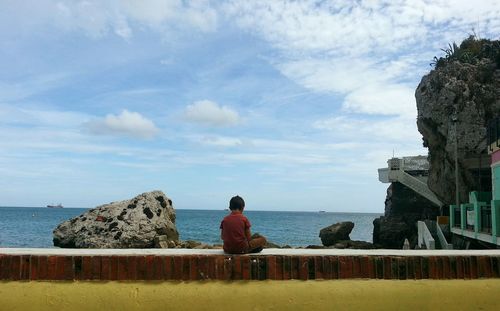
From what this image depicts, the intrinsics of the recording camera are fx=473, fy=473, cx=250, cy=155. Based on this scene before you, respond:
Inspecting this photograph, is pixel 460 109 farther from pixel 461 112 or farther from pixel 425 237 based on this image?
pixel 425 237

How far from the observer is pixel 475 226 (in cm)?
2133

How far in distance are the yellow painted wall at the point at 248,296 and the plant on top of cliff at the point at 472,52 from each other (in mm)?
36780

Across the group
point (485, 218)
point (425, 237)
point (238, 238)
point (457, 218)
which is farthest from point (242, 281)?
point (425, 237)

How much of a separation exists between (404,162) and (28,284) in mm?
50790

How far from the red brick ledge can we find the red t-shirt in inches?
16.7

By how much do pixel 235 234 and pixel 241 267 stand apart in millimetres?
636

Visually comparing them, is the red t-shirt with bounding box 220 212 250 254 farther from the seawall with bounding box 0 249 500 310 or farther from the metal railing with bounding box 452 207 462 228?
the metal railing with bounding box 452 207 462 228

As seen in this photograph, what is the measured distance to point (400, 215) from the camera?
155 ft

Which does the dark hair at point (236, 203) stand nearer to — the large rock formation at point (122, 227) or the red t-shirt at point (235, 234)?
the red t-shirt at point (235, 234)

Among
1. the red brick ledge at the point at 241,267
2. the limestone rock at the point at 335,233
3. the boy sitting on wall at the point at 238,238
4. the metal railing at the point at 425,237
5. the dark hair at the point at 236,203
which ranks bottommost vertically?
the limestone rock at the point at 335,233

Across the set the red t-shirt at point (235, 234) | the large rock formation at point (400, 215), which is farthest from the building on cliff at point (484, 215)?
the large rock formation at point (400, 215)

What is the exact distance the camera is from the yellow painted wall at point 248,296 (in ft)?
12.4

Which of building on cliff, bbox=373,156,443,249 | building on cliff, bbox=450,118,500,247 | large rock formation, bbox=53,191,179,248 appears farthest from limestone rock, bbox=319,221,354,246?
large rock formation, bbox=53,191,179,248

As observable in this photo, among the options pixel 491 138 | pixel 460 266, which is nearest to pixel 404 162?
pixel 491 138
